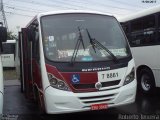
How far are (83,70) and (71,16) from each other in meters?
1.47

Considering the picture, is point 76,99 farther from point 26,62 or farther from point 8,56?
point 8,56

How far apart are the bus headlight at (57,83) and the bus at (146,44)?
13.9 ft

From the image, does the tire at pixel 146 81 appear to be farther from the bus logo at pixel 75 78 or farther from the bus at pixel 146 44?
the bus logo at pixel 75 78

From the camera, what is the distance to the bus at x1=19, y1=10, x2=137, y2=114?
7.13 metres

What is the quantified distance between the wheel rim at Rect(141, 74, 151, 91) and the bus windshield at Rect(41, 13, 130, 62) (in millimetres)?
3526

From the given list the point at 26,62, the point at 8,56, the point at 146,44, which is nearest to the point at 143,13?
the point at 146,44

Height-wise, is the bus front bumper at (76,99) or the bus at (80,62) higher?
the bus at (80,62)

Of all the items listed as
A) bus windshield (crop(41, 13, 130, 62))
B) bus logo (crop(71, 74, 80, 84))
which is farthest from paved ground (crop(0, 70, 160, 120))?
bus windshield (crop(41, 13, 130, 62))

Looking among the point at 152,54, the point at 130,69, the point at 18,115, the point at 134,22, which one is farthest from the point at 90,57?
the point at 134,22

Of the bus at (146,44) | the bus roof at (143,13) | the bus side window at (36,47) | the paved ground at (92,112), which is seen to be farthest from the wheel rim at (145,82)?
the bus side window at (36,47)

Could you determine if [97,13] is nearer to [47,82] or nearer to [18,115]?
[47,82]

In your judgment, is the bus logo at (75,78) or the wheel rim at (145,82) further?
the wheel rim at (145,82)

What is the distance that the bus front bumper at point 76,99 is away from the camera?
7039mm

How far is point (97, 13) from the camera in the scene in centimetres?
825
